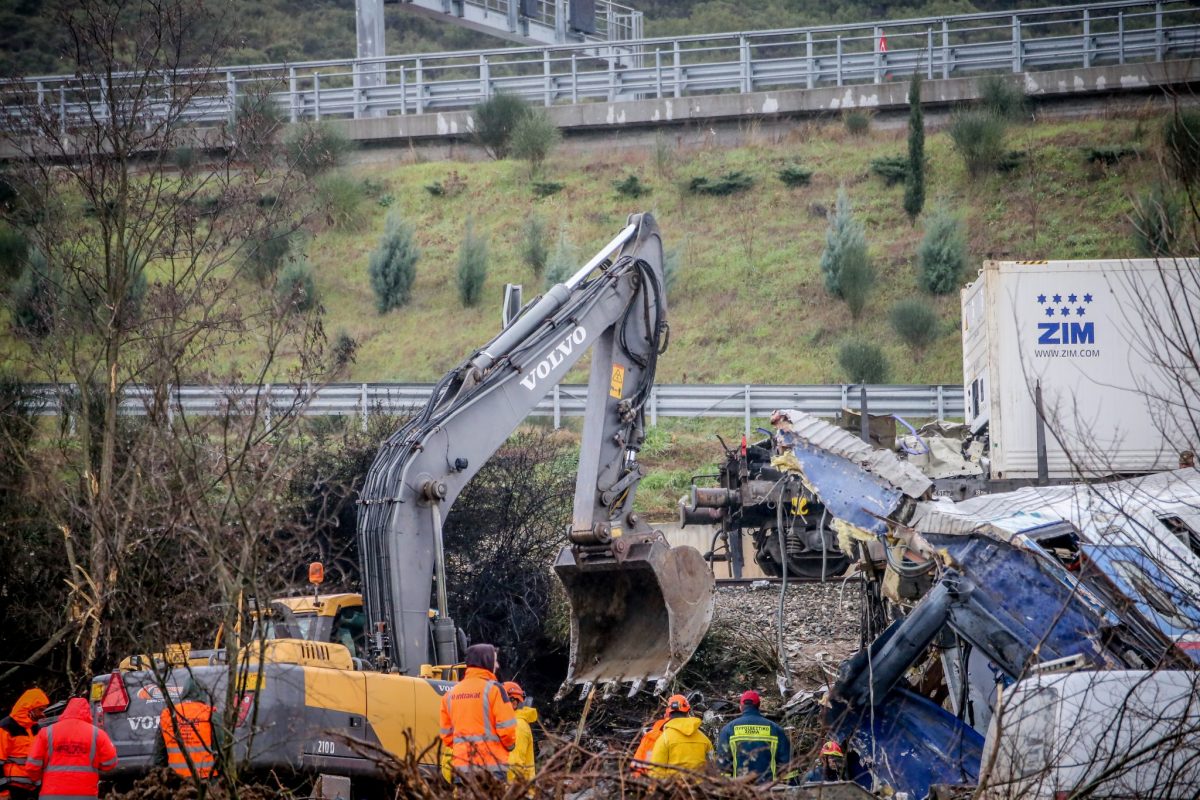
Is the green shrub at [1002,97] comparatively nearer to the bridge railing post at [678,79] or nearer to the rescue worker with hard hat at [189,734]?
the bridge railing post at [678,79]

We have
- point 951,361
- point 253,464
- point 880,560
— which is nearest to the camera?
point 253,464

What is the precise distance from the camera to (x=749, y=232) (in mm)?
35125

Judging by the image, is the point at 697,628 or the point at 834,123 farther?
the point at 834,123

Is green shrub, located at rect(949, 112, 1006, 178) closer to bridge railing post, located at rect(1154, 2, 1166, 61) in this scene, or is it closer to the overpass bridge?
the overpass bridge

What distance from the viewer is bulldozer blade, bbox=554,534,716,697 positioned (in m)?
11.8

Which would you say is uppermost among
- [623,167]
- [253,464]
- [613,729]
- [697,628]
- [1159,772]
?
[623,167]

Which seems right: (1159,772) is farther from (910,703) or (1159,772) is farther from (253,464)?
(253,464)

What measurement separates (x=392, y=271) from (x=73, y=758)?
2558 centimetres

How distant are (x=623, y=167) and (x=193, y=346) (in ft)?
79.2

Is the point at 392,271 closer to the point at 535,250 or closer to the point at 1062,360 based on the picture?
the point at 535,250

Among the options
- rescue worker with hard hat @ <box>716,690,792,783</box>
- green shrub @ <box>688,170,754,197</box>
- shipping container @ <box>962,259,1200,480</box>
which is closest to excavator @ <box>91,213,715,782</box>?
rescue worker with hard hat @ <box>716,690,792,783</box>

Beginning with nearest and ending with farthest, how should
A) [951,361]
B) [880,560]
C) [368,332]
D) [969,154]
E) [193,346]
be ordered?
[880,560] → [193,346] → [951,361] → [368,332] → [969,154]

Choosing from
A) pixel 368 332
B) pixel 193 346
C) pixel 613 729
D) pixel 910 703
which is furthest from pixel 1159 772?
pixel 368 332

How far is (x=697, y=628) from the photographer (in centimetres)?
1179
